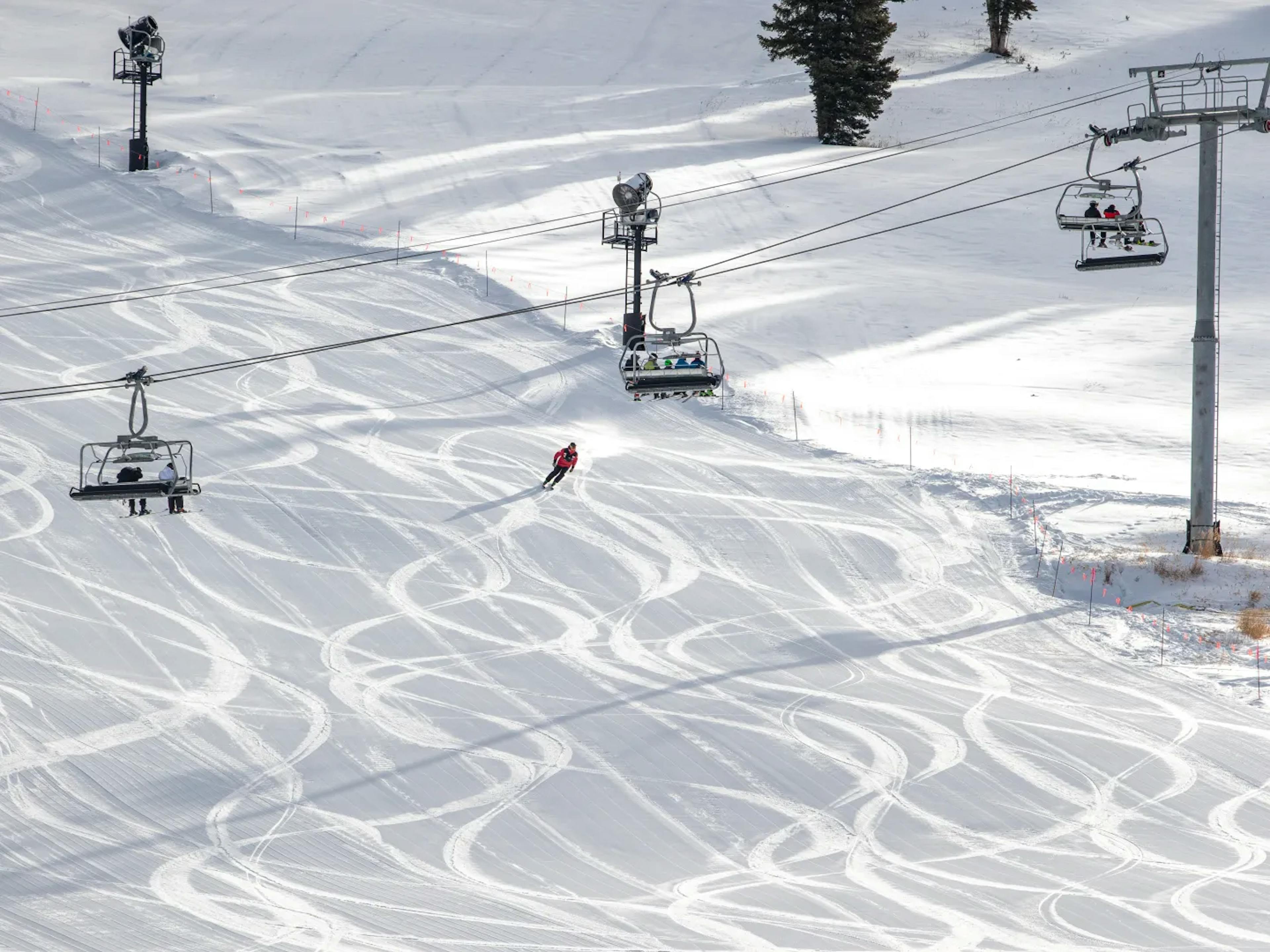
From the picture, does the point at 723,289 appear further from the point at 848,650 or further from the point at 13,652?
the point at 13,652

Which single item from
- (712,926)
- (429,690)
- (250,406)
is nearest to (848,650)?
(429,690)

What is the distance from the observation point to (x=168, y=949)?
1396cm

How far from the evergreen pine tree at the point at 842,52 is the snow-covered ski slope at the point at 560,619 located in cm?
455

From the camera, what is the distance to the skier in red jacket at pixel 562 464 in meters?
25.1

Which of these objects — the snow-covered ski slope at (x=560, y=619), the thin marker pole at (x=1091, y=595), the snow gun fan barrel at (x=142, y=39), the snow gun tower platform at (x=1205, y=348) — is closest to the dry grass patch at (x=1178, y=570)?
the snow gun tower platform at (x=1205, y=348)

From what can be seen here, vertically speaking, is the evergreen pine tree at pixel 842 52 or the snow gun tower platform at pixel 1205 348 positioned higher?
the evergreen pine tree at pixel 842 52

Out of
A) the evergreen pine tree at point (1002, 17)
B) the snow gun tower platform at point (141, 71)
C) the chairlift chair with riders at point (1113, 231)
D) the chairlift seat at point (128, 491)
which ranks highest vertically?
the evergreen pine tree at point (1002, 17)

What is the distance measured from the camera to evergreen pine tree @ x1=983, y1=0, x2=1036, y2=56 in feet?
176

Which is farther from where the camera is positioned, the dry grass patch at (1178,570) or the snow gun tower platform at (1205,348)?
the snow gun tower platform at (1205,348)

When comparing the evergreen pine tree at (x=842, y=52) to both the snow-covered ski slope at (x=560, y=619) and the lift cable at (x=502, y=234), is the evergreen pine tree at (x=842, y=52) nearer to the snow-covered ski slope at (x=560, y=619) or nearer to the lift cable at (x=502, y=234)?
the lift cable at (x=502, y=234)

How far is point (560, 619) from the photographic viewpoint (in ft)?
70.6

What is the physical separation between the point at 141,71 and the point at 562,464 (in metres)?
21.1

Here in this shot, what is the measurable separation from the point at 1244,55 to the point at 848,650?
41.6m

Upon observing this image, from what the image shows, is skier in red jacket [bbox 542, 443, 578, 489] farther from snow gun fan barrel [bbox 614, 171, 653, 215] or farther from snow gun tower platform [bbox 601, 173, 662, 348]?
snow gun fan barrel [bbox 614, 171, 653, 215]
